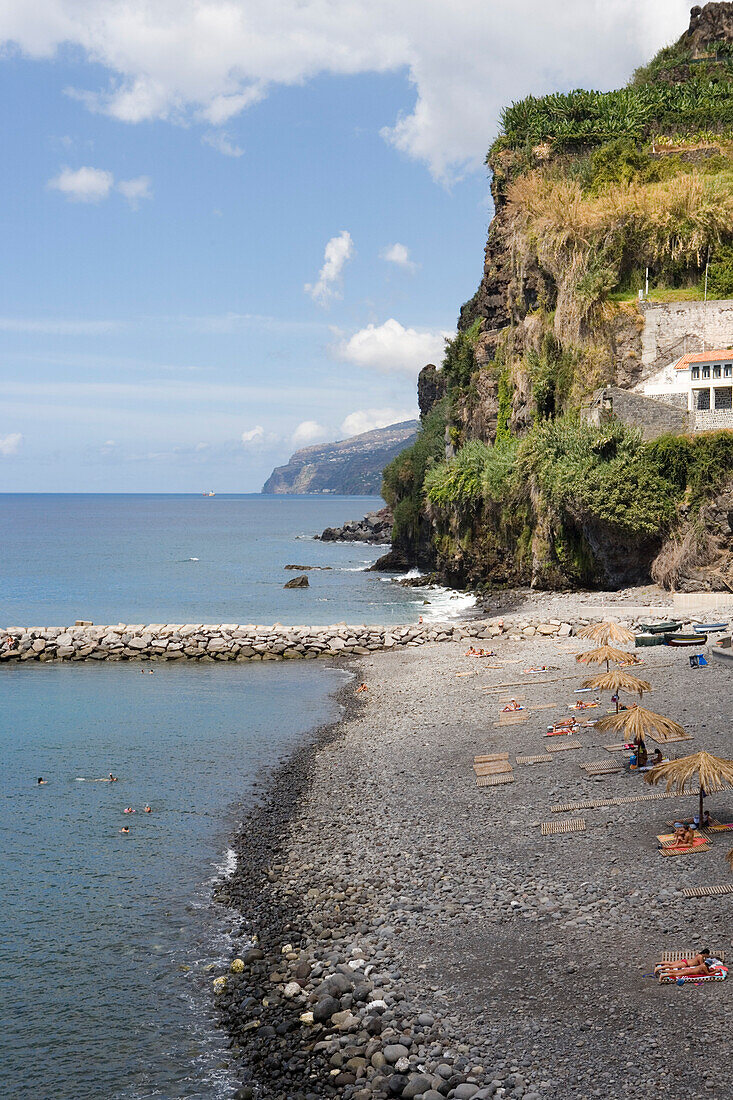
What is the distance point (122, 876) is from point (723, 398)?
110 ft

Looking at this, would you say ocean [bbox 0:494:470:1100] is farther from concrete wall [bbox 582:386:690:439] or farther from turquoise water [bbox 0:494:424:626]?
concrete wall [bbox 582:386:690:439]

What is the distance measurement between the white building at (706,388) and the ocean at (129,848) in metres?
15.2

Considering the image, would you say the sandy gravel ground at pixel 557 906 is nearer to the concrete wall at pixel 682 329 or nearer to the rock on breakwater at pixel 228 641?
the rock on breakwater at pixel 228 641

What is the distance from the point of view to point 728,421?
3944 centimetres

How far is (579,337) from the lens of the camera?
45688 mm

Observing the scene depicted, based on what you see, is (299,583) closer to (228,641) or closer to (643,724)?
(228,641)

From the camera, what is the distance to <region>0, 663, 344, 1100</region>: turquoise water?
11375 mm

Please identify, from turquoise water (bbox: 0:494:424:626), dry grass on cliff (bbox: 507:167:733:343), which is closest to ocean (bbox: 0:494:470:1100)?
turquoise water (bbox: 0:494:424:626)

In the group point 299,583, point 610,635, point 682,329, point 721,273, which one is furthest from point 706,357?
point 299,583

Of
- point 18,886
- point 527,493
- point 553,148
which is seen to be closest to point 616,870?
point 18,886

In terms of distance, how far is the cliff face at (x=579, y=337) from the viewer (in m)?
40.0

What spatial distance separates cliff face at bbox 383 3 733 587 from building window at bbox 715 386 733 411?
6.84 ft

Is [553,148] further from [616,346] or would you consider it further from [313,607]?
[313,607]

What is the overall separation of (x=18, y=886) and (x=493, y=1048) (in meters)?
10.1
